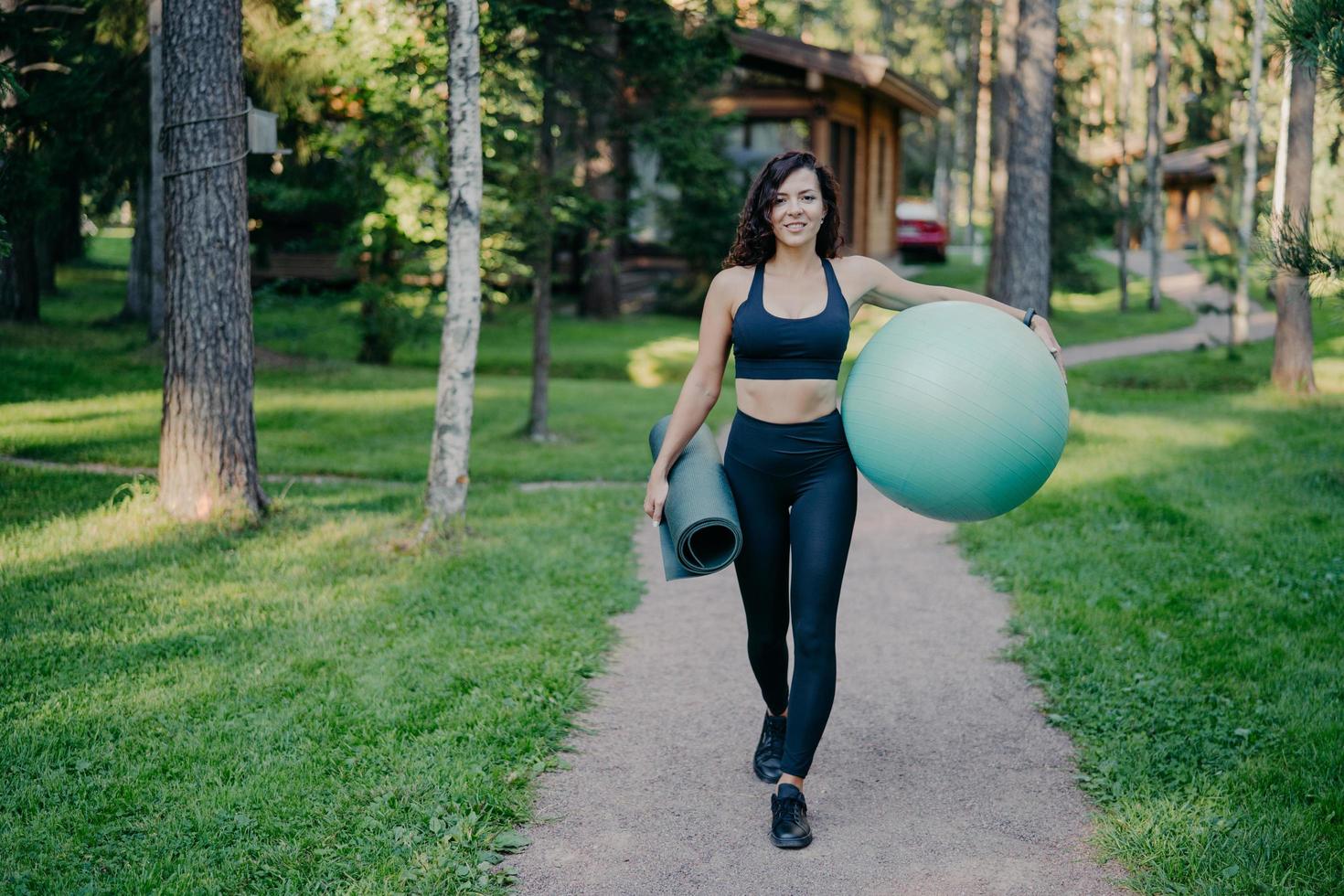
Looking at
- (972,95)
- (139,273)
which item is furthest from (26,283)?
(972,95)

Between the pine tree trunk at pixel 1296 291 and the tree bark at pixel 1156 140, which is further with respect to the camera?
the tree bark at pixel 1156 140

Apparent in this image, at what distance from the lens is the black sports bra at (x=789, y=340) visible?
355 cm

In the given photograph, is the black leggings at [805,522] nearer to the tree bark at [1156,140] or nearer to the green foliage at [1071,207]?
the green foliage at [1071,207]

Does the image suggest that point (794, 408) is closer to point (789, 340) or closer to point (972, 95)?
point (789, 340)

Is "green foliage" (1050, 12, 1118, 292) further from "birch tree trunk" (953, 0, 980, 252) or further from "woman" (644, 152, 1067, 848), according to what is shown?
"woman" (644, 152, 1067, 848)

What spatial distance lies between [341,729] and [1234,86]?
80.5 feet

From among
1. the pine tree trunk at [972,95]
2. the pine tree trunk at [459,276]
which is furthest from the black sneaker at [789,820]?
the pine tree trunk at [972,95]

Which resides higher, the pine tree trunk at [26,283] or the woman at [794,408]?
the pine tree trunk at [26,283]

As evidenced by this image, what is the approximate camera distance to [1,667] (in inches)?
183

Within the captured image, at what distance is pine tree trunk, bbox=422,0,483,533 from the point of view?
650 cm

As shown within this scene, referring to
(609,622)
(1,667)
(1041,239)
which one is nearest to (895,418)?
(609,622)

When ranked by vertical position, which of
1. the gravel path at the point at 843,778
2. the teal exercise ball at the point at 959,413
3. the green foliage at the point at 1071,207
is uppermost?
the green foliage at the point at 1071,207

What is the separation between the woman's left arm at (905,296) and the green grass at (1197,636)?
1.48 meters

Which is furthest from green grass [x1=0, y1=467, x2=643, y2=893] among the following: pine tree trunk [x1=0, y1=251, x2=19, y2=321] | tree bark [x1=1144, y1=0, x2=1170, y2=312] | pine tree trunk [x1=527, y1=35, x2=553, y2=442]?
tree bark [x1=1144, y1=0, x2=1170, y2=312]
